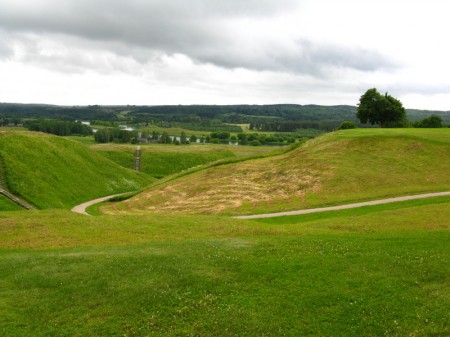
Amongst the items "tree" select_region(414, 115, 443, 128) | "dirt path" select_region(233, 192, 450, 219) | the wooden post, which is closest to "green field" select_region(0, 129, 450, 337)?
"dirt path" select_region(233, 192, 450, 219)

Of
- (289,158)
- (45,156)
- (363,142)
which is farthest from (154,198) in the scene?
(363,142)

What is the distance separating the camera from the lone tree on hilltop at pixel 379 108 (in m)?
97.2

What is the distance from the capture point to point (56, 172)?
76.1 m

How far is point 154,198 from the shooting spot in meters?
62.5

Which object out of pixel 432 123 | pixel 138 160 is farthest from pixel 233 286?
pixel 138 160

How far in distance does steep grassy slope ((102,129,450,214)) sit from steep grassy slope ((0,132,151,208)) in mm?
11623

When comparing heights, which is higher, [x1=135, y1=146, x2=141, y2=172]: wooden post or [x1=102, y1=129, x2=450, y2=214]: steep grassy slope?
[x1=102, y1=129, x2=450, y2=214]: steep grassy slope

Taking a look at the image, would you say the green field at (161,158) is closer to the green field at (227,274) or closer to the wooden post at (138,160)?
the wooden post at (138,160)

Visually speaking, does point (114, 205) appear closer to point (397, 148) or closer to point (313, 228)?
point (313, 228)

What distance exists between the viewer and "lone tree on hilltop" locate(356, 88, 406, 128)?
319 feet

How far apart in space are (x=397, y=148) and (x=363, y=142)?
5.94 m

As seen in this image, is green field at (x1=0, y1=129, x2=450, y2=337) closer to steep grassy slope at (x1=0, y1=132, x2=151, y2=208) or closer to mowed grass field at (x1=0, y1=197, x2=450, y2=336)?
mowed grass field at (x1=0, y1=197, x2=450, y2=336)

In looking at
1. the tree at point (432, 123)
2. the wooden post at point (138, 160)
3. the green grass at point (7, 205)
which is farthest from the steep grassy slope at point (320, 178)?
the wooden post at point (138, 160)

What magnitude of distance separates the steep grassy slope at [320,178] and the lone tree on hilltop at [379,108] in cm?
2666
